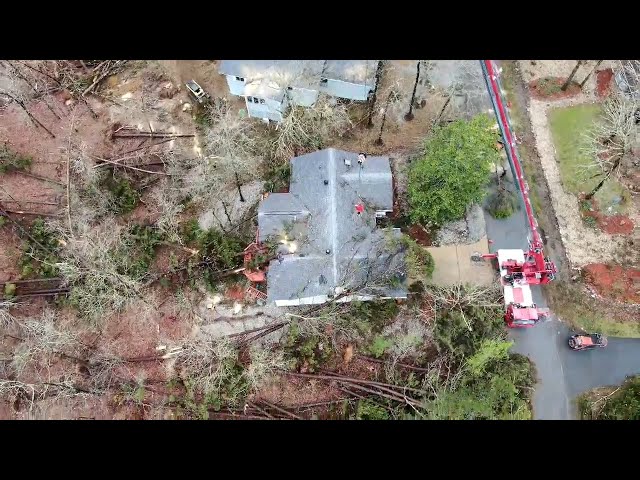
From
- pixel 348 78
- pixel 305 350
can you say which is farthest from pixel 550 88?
pixel 305 350

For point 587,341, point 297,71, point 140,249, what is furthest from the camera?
point 297,71

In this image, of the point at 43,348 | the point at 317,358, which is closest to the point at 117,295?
the point at 43,348

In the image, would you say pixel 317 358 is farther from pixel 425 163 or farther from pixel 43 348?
pixel 43 348

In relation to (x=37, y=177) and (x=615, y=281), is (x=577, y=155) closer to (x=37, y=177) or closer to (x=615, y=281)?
(x=615, y=281)

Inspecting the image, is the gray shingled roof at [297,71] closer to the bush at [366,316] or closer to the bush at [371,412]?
the bush at [366,316]

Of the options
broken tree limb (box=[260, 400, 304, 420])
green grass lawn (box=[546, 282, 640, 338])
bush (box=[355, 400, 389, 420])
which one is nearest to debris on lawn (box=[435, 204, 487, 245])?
green grass lawn (box=[546, 282, 640, 338])

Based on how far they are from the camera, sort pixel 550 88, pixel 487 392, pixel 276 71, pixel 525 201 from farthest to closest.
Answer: pixel 550 88 < pixel 276 71 < pixel 525 201 < pixel 487 392

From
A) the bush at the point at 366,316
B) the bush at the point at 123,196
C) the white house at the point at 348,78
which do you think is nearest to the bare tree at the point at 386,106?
the white house at the point at 348,78
